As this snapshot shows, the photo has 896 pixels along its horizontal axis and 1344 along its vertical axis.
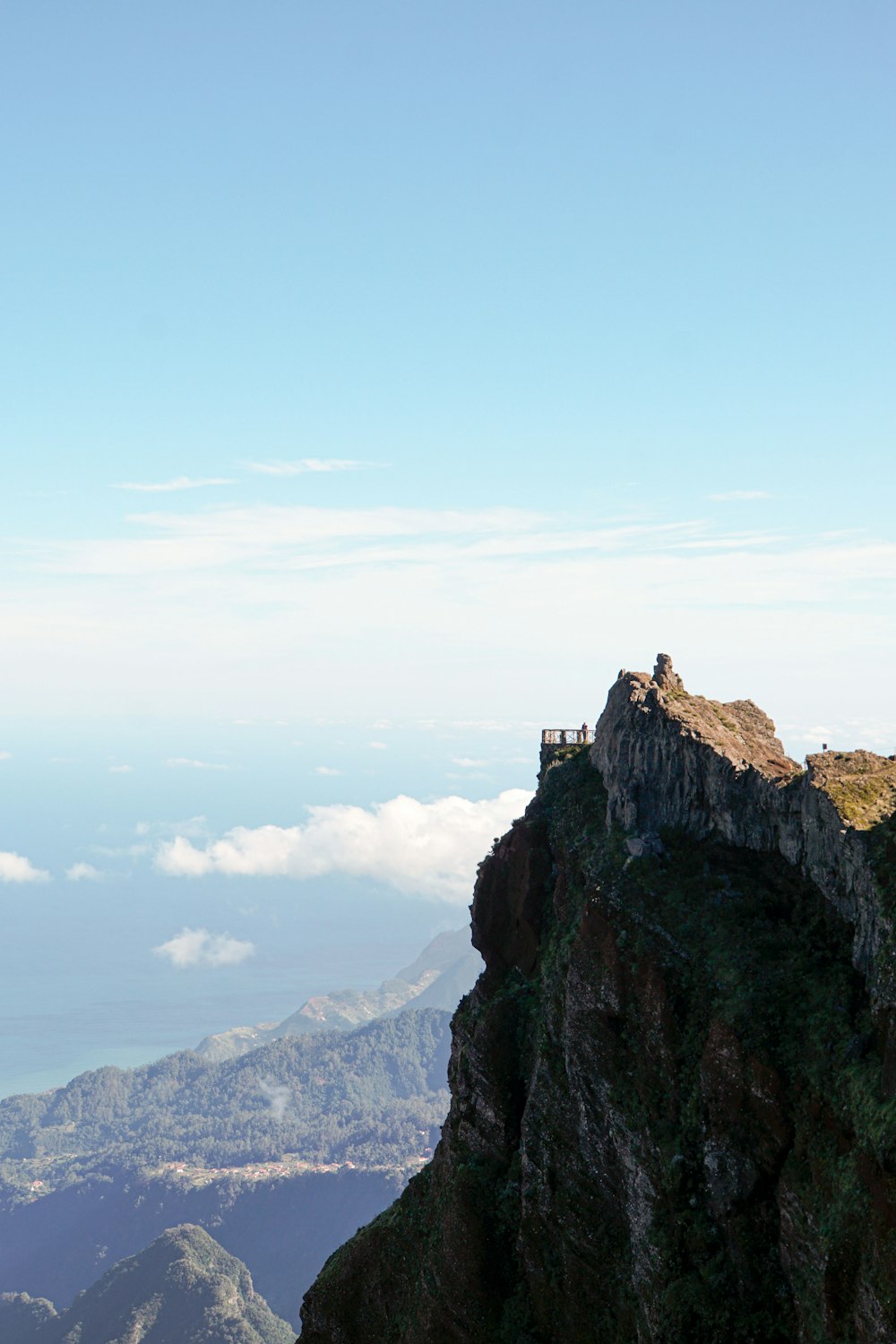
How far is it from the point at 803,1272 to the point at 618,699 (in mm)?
17224

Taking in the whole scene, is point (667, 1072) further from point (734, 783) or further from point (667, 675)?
point (667, 675)

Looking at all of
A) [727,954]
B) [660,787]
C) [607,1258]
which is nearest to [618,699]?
[660,787]

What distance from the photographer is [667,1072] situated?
29.2 metres

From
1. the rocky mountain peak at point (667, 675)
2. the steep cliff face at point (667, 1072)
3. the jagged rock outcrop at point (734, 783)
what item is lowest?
the steep cliff face at point (667, 1072)

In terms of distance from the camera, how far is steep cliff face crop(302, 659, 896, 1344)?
25469mm

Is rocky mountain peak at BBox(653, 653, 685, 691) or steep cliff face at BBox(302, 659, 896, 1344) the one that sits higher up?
rocky mountain peak at BBox(653, 653, 685, 691)

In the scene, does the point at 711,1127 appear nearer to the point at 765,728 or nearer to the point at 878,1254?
the point at 878,1254

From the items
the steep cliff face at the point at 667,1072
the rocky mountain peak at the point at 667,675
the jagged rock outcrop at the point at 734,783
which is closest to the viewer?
the steep cliff face at the point at 667,1072

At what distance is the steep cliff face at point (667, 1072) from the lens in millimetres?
25469

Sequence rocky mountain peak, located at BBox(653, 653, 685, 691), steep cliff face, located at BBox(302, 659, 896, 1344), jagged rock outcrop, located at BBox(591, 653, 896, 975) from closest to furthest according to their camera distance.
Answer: steep cliff face, located at BBox(302, 659, 896, 1344) → jagged rock outcrop, located at BBox(591, 653, 896, 975) → rocky mountain peak, located at BBox(653, 653, 685, 691)

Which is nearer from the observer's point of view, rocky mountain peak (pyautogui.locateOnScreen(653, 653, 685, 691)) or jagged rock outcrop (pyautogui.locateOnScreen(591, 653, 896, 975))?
jagged rock outcrop (pyautogui.locateOnScreen(591, 653, 896, 975))

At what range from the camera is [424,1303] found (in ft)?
119

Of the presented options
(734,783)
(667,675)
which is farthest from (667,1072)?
(667,675)

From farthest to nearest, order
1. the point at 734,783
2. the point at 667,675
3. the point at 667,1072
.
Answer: the point at 667,675
the point at 734,783
the point at 667,1072
